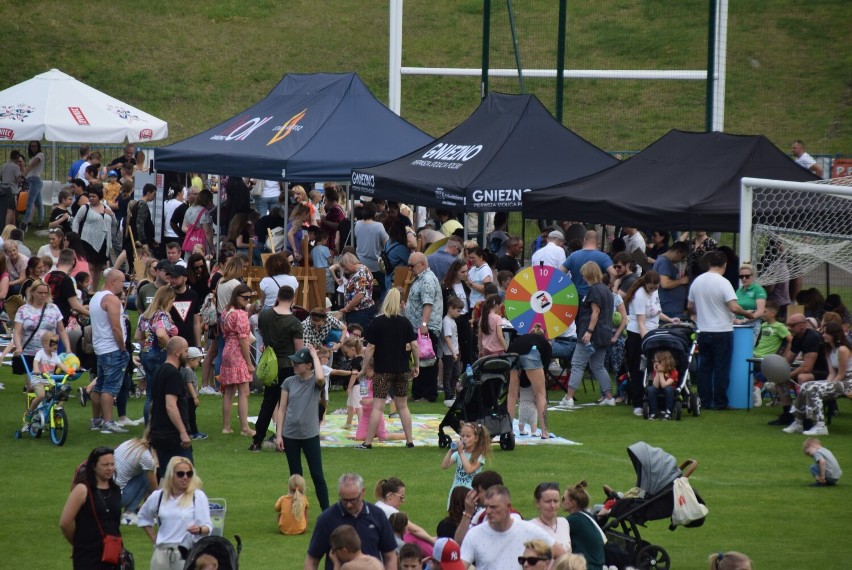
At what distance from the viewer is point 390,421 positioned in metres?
15.5

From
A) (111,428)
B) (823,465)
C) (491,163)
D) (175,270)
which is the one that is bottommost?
(111,428)

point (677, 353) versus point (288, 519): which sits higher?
point (677, 353)

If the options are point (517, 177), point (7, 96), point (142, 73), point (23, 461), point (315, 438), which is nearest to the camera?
point (315, 438)

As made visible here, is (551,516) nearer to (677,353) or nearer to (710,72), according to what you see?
(677,353)

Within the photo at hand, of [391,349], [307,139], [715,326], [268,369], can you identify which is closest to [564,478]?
[391,349]

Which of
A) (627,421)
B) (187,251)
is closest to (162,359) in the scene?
(627,421)

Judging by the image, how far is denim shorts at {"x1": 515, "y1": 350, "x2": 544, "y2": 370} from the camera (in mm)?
13680

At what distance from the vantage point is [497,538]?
25.9 ft

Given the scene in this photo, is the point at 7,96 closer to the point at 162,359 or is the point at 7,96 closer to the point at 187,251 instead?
the point at 187,251

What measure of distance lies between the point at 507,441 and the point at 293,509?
12.0ft

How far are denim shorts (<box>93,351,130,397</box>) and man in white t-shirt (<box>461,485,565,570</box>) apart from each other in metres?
7.02

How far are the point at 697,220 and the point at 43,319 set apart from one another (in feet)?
26.2

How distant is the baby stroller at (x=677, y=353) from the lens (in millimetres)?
15219

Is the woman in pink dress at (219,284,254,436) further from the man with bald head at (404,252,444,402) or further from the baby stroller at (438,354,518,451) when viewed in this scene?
the man with bald head at (404,252,444,402)
